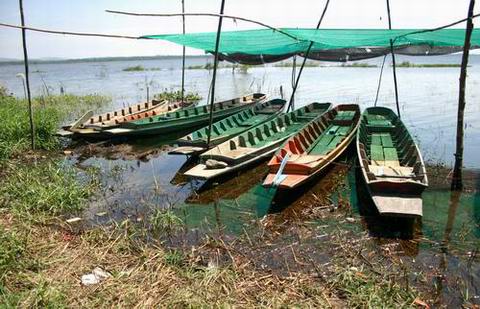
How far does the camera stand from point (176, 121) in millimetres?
11031

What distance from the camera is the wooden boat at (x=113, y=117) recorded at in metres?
9.94

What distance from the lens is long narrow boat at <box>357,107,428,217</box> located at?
5.10 meters

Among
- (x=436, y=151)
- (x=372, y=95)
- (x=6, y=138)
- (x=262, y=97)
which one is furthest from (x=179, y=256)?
(x=372, y=95)

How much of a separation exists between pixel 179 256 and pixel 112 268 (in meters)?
0.72

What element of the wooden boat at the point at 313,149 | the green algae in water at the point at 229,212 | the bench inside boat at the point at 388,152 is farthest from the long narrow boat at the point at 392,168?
the green algae in water at the point at 229,212

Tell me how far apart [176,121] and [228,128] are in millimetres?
1662

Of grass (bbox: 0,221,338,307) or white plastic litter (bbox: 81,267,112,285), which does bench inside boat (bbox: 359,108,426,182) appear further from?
white plastic litter (bbox: 81,267,112,285)

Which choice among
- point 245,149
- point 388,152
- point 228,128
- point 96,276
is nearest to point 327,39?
point 388,152

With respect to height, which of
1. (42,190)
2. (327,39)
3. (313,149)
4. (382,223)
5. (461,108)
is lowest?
(382,223)

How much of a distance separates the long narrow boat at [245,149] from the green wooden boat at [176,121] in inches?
102

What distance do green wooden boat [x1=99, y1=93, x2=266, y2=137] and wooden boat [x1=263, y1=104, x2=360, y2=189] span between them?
3.52 m

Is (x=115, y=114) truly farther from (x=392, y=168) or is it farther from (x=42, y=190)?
(x=392, y=168)

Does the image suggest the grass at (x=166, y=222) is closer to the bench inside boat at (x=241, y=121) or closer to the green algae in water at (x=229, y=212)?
the green algae in water at (x=229, y=212)

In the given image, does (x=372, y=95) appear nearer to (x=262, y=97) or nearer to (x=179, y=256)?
(x=262, y=97)
